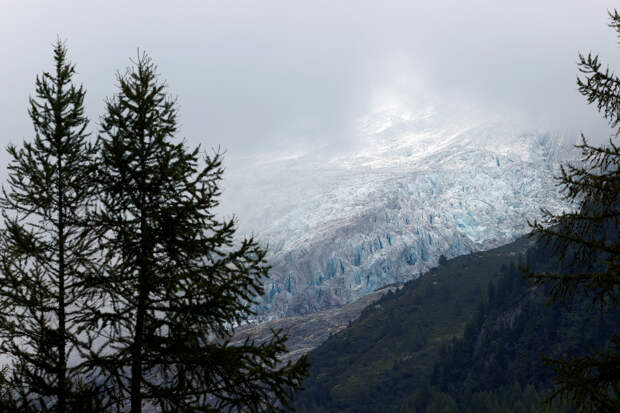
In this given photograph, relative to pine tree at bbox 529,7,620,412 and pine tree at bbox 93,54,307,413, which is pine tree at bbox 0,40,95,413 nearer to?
pine tree at bbox 93,54,307,413

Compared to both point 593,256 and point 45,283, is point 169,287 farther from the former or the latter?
point 593,256

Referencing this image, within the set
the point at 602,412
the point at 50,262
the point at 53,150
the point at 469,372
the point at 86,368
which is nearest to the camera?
the point at 602,412

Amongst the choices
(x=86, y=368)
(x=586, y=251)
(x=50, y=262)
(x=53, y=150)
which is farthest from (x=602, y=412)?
(x=53, y=150)

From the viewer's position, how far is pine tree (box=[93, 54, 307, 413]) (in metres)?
10.1

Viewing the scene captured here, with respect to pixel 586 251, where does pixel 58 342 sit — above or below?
above

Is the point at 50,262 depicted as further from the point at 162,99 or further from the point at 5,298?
the point at 162,99

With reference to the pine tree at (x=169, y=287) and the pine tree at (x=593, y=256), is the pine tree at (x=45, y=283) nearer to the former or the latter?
the pine tree at (x=169, y=287)

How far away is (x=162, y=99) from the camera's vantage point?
37.3 feet

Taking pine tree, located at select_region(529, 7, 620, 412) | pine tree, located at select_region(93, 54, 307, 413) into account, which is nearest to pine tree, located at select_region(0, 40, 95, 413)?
pine tree, located at select_region(93, 54, 307, 413)

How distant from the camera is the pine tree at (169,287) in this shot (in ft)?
33.0

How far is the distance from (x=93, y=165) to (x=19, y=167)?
100 inches

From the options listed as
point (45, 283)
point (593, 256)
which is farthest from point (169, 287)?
point (593, 256)

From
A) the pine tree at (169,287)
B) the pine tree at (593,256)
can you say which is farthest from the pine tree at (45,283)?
the pine tree at (593,256)

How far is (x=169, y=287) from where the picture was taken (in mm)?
10266
